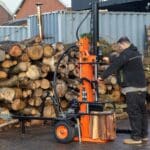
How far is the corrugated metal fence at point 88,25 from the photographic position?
62.2ft

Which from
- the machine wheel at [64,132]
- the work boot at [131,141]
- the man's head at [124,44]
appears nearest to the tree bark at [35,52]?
the machine wheel at [64,132]

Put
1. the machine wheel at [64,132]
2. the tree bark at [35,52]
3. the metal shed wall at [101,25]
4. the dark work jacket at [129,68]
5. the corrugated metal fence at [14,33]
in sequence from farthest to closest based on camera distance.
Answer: the corrugated metal fence at [14,33] → the metal shed wall at [101,25] → the tree bark at [35,52] → the machine wheel at [64,132] → the dark work jacket at [129,68]

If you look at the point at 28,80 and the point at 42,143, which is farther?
the point at 28,80

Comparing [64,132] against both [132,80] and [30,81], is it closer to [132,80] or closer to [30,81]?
[132,80]

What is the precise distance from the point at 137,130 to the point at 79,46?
191cm

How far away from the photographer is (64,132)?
10836 mm

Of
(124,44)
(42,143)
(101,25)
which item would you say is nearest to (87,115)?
(42,143)

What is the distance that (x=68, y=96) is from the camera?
534 inches

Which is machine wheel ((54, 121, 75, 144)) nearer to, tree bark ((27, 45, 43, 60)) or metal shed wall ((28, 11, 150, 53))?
tree bark ((27, 45, 43, 60))

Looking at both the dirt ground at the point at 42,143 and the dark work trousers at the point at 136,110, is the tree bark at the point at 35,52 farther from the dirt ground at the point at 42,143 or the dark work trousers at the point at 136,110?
the dark work trousers at the point at 136,110

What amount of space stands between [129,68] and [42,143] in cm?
219

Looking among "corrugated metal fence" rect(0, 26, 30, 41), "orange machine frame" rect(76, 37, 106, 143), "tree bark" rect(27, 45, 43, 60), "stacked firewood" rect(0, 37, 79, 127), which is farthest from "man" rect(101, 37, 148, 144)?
"corrugated metal fence" rect(0, 26, 30, 41)

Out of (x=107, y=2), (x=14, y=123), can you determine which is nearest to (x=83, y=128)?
(x=14, y=123)

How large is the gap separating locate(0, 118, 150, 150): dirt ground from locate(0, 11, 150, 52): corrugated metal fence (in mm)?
6906
